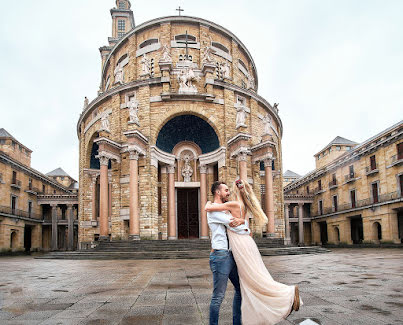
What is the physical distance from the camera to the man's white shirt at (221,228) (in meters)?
3.98

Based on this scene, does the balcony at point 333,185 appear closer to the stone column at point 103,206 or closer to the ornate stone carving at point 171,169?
the ornate stone carving at point 171,169

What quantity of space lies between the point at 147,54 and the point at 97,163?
10.8 meters

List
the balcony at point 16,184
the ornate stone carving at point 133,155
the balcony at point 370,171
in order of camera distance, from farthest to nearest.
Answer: the balcony at point 16,184 → the balcony at point 370,171 → the ornate stone carving at point 133,155

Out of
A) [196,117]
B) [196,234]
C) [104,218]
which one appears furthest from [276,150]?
[104,218]

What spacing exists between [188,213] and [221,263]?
23.2m

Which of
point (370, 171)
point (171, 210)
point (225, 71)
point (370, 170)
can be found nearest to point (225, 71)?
point (225, 71)

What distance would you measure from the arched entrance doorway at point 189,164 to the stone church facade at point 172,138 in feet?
0.26

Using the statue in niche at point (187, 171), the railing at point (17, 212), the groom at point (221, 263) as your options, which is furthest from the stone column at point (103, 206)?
the groom at point (221, 263)

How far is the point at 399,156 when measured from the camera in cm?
3133

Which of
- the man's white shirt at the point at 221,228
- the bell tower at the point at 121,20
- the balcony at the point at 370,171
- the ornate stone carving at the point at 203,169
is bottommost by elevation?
the man's white shirt at the point at 221,228

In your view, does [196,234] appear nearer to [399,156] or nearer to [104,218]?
[104,218]

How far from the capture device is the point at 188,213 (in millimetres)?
26906

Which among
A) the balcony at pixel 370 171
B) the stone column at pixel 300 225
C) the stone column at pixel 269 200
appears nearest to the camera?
the stone column at pixel 269 200

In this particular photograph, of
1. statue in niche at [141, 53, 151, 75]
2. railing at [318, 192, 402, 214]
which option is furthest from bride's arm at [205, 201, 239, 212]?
railing at [318, 192, 402, 214]
